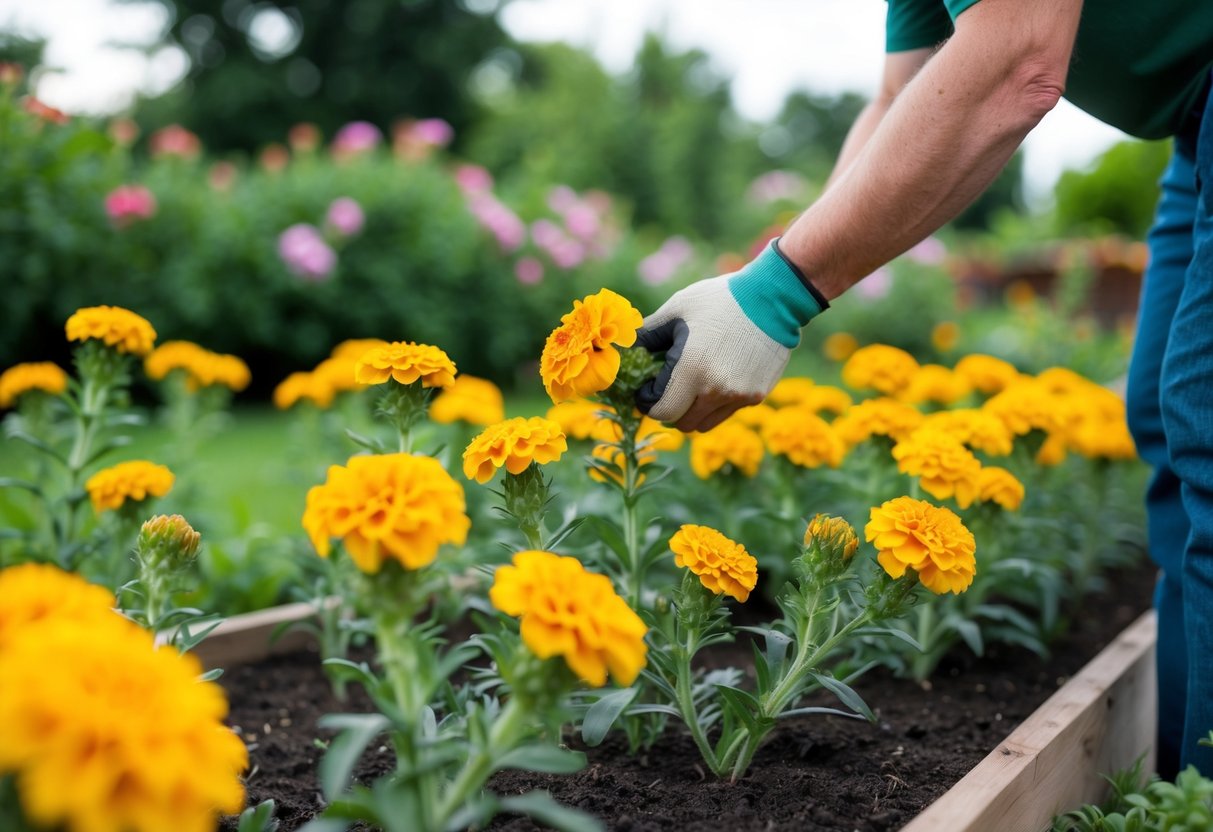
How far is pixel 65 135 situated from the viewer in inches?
151

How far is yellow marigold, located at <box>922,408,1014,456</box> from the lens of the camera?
2014 millimetres

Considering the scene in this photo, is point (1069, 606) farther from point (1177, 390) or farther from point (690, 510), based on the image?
point (1177, 390)

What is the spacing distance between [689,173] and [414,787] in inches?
531

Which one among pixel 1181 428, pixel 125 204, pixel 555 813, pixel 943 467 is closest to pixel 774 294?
pixel 943 467

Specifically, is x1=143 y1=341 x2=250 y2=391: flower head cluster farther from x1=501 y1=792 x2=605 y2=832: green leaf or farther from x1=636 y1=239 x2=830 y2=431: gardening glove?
x1=501 y1=792 x2=605 y2=832: green leaf

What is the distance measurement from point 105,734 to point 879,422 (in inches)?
69.4

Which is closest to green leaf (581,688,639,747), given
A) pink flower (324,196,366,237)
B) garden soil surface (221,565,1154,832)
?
garden soil surface (221,565,1154,832)

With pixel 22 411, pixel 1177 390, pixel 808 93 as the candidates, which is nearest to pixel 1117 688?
pixel 1177 390

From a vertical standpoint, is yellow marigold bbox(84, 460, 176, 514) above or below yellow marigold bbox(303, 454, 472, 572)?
above

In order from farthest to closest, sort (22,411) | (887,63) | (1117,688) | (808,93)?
1. (808,93)
2. (22,411)
3. (887,63)
4. (1117,688)

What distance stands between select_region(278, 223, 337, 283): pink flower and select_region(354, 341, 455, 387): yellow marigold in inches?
191

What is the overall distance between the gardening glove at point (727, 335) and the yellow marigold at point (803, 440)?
1.24ft

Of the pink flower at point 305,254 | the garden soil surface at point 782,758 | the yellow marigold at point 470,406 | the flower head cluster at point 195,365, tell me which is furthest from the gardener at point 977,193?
the pink flower at point 305,254

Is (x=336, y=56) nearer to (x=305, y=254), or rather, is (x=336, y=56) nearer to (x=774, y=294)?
(x=305, y=254)
